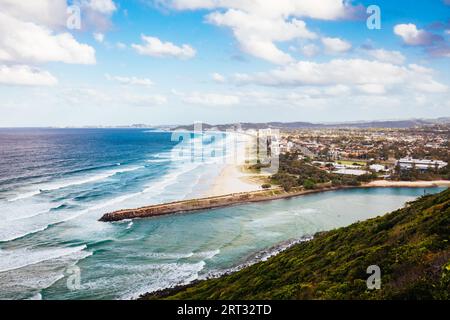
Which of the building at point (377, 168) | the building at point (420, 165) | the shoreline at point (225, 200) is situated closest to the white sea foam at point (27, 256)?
the shoreline at point (225, 200)

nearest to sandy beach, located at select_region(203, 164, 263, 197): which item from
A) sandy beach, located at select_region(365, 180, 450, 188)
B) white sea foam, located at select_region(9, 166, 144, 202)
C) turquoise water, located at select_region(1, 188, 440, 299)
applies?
turquoise water, located at select_region(1, 188, 440, 299)

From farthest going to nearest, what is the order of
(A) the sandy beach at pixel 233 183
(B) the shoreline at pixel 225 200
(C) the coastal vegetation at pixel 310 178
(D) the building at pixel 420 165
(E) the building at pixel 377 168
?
(E) the building at pixel 377 168
(D) the building at pixel 420 165
(C) the coastal vegetation at pixel 310 178
(A) the sandy beach at pixel 233 183
(B) the shoreline at pixel 225 200

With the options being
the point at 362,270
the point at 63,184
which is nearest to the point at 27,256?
the point at 362,270

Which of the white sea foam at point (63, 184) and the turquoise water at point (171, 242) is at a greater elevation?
→ the white sea foam at point (63, 184)

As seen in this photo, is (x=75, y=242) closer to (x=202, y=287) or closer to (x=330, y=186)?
(x=202, y=287)

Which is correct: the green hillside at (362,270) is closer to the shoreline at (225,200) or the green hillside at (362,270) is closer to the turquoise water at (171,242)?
the turquoise water at (171,242)
